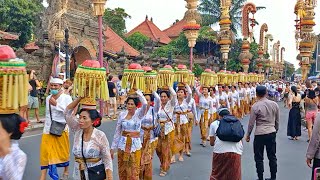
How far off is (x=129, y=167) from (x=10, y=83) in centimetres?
301

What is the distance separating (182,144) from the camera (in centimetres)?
902

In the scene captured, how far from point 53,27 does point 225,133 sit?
17.7m

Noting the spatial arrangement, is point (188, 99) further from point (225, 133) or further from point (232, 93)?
point (232, 93)

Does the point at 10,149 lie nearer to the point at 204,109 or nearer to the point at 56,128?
the point at 56,128

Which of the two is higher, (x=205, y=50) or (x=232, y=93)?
(x=205, y=50)

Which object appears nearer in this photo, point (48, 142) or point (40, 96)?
point (48, 142)

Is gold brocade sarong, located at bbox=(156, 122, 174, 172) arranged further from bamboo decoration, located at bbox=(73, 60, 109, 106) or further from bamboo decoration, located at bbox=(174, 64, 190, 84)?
bamboo decoration, located at bbox=(73, 60, 109, 106)

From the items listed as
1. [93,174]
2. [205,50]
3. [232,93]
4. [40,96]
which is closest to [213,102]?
[232,93]

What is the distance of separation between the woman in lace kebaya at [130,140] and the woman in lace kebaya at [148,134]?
1.93 ft

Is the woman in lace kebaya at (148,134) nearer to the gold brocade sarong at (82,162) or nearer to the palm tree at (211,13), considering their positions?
the gold brocade sarong at (82,162)

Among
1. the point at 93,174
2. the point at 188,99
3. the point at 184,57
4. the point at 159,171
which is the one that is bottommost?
the point at 159,171

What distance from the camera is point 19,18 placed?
28.4 meters

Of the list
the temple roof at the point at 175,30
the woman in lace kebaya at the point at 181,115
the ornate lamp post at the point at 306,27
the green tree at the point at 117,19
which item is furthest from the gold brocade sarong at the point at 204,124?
the temple roof at the point at 175,30

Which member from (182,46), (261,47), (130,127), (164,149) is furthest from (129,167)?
(261,47)
